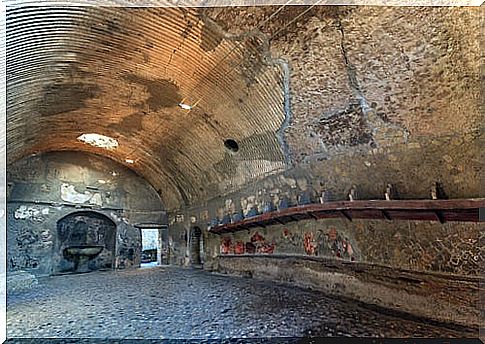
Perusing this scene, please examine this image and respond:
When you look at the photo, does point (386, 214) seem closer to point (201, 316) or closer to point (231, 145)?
point (201, 316)

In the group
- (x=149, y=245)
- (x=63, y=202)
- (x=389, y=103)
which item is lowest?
(x=149, y=245)

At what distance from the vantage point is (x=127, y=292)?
5.55 m

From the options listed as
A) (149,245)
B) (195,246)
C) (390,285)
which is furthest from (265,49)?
(149,245)

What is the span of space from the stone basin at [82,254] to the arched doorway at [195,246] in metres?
3.08

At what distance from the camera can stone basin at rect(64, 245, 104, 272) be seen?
1039cm

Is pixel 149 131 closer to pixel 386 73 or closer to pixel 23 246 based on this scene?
pixel 23 246

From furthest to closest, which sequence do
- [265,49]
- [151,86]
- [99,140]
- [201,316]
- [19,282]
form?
[99,140] < [19,282] < [151,86] < [265,49] < [201,316]

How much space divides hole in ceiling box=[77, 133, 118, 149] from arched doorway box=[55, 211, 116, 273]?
236 cm

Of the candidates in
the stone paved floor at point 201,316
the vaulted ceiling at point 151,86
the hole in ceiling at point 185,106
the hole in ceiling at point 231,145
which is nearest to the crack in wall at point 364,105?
the vaulted ceiling at point 151,86

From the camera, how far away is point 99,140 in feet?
30.7

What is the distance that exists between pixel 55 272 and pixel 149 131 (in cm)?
518

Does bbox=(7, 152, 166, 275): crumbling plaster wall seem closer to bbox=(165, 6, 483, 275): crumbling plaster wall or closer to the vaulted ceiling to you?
the vaulted ceiling

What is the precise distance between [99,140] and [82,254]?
148 inches

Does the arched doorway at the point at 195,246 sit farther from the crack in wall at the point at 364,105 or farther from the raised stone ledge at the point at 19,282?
the crack in wall at the point at 364,105
